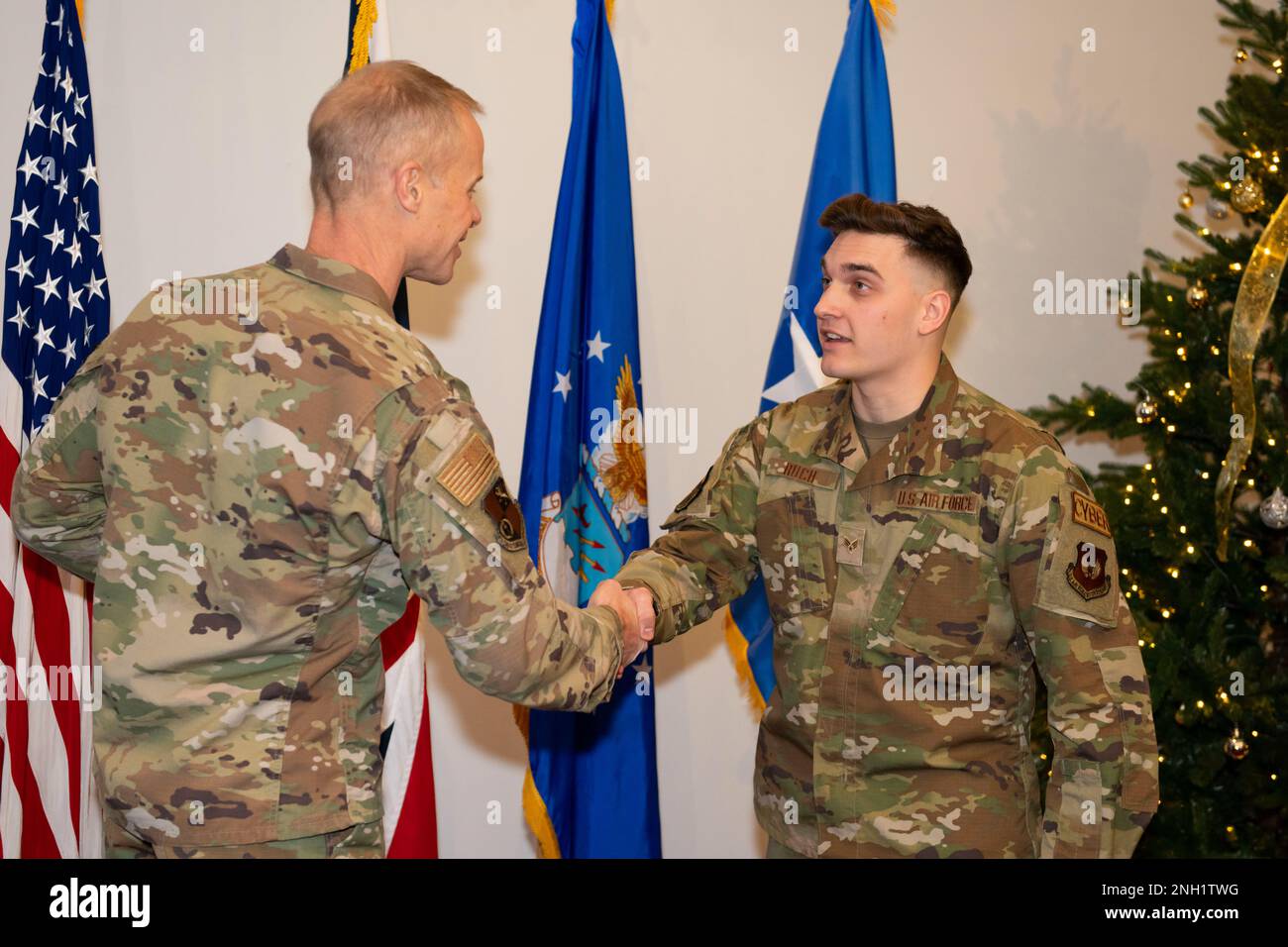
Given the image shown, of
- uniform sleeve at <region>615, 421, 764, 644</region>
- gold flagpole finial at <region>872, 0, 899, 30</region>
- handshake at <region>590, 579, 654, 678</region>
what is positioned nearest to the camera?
handshake at <region>590, 579, 654, 678</region>

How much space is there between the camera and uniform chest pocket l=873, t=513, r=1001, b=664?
2.33 m

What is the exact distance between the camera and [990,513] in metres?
2.32

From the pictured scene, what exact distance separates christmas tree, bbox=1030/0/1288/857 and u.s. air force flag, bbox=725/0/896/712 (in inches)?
33.4

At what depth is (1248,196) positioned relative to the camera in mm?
3166

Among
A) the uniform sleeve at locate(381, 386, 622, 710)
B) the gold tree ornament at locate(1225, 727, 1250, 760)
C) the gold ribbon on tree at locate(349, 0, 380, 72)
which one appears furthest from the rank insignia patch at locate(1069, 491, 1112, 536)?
the gold ribbon on tree at locate(349, 0, 380, 72)

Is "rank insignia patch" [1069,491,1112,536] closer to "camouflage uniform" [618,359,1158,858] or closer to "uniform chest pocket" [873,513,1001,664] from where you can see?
"camouflage uniform" [618,359,1158,858]

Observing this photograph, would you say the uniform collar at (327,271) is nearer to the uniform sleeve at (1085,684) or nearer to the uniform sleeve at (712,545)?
the uniform sleeve at (712,545)

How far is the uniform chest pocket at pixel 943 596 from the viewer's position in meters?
2.33

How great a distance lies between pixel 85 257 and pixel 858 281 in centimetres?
223

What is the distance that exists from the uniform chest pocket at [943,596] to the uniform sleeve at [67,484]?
59.0 inches
